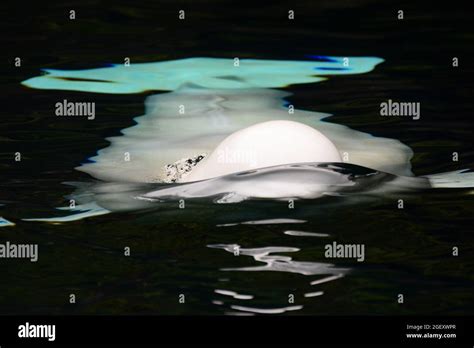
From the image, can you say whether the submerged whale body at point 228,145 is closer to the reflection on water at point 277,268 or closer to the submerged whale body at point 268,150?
the submerged whale body at point 268,150

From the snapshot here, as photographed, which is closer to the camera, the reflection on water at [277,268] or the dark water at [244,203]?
the reflection on water at [277,268]

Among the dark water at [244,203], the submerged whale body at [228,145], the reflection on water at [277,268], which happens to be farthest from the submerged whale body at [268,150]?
the reflection on water at [277,268]

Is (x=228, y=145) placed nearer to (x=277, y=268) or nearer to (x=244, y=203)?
(x=244, y=203)

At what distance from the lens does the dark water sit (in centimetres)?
557

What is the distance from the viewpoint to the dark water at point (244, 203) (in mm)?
5574

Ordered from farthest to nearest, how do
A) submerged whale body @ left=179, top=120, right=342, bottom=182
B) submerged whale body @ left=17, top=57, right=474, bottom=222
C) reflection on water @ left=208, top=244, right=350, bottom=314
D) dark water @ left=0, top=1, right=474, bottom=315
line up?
submerged whale body @ left=179, top=120, right=342, bottom=182, submerged whale body @ left=17, top=57, right=474, bottom=222, dark water @ left=0, top=1, right=474, bottom=315, reflection on water @ left=208, top=244, right=350, bottom=314

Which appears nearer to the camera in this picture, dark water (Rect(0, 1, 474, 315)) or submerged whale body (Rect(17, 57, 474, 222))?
dark water (Rect(0, 1, 474, 315))


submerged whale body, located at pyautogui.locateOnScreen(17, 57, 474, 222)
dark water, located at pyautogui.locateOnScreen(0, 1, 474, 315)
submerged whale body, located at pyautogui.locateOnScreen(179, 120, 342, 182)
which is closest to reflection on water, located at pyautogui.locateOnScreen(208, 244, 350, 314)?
dark water, located at pyautogui.locateOnScreen(0, 1, 474, 315)

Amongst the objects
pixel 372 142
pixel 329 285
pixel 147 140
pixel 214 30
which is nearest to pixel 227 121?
pixel 147 140

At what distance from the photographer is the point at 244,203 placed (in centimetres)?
694

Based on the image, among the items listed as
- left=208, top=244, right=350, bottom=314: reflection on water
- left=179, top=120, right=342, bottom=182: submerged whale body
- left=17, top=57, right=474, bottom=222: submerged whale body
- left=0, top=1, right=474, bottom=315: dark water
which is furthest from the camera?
left=179, top=120, right=342, bottom=182: submerged whale body

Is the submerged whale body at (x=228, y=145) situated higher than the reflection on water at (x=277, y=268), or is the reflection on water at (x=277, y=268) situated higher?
the submerged whale body at (x=228, y=145)

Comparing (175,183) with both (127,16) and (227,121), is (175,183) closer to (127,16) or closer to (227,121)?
(227,121)

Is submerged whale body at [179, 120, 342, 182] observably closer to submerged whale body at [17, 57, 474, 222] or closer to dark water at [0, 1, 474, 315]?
submerged whale body at [17, 57, 474, 222]
